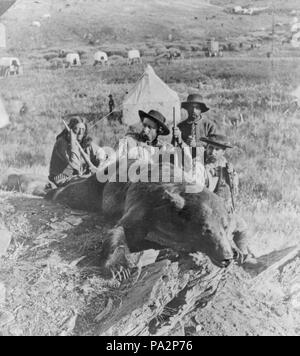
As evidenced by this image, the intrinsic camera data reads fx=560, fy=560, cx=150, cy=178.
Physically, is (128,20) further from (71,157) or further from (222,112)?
Result: (71,157)

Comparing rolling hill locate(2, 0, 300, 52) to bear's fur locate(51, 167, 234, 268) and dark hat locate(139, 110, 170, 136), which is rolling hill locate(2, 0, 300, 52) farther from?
bear's fur locate(51, 167, 234, 268)

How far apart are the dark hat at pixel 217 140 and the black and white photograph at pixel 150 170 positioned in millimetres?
14

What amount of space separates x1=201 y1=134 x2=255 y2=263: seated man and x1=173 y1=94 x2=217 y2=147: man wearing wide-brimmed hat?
86 mm

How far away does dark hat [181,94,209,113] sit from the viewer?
5.76 m

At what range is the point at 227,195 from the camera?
5.47 meters

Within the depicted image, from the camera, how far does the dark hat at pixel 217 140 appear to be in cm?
559

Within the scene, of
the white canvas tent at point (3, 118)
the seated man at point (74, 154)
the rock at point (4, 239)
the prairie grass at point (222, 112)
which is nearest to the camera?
the rock at point (4, 239)

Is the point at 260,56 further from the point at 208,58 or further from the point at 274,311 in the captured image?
the point at 274,311

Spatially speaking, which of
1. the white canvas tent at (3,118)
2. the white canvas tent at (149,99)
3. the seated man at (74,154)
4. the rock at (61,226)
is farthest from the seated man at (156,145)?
the white canvas tent at (3,118)

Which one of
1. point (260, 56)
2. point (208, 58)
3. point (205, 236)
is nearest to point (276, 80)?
point (260, 56)

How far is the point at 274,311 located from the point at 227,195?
3.84 ft

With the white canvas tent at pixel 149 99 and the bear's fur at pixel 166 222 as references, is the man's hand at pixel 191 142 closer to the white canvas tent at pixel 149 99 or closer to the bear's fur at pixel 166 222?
the white canvas tent at pixel 149 99

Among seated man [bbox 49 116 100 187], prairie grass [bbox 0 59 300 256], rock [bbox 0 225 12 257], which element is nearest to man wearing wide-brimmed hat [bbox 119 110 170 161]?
prairie grass [bbox 0 59 300 256]

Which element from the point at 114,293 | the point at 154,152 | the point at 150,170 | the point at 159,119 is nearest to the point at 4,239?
the point at 114,293
